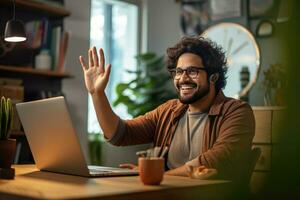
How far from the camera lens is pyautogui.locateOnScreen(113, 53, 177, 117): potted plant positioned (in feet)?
13.4

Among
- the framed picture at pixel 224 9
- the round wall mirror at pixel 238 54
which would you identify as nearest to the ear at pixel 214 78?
the round wall mirror at pixel 238 54

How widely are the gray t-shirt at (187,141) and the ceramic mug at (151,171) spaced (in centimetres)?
78

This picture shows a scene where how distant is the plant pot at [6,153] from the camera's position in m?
1.45

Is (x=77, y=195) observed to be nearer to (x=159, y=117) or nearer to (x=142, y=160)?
Result: (x=142, y=160)

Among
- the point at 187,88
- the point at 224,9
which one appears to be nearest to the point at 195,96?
the point at 187,88

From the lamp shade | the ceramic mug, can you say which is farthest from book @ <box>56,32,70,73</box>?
the ceramic mug

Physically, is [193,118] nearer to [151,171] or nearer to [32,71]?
[151,171]

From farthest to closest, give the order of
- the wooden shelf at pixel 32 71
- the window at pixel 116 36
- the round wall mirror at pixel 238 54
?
the window at pixel 116 36 < the round wall mirror at pixel 238 54 < the wooden shelf at pixel 32 71

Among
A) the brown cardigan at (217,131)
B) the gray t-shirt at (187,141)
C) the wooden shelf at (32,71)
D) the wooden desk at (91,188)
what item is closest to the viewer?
the wooden desk at (91,188)

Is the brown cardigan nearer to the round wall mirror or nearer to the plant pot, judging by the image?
the plant pot

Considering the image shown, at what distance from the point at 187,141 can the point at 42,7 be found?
1778 mm

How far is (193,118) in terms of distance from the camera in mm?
2154

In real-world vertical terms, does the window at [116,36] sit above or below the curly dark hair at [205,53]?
above

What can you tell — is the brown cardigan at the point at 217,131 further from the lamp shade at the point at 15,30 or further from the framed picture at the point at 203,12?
the framed picture at the point at 203,12
